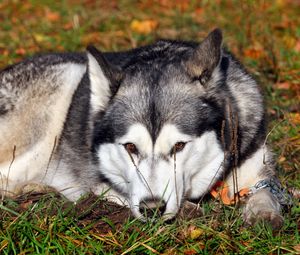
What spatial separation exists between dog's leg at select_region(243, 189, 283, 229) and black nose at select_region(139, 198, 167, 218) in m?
0.67

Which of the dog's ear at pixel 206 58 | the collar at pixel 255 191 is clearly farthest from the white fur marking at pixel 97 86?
the collar at pixel 255 191

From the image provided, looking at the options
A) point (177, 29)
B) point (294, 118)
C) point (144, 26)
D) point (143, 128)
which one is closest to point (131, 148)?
point (143, 128)

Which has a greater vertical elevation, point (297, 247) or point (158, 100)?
point (158, 100)

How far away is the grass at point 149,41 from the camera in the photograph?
15.2 feet

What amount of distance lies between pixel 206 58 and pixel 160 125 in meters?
0.66

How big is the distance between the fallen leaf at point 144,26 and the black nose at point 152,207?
5.73 meters

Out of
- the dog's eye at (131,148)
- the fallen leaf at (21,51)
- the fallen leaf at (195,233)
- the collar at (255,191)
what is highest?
the dog's eye at (131,148)

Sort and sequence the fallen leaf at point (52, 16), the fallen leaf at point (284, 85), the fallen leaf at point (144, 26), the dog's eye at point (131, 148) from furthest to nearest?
the fallen leaf at point (52, 16) < the fallen leaf at point (144, 26) < the fallen leaf at point (284, 85) < the dog's eye at point (131, 148)

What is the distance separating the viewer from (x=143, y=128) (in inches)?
195

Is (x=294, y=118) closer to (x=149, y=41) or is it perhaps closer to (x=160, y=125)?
(x=160, y=125)

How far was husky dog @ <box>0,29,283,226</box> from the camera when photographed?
194 inches

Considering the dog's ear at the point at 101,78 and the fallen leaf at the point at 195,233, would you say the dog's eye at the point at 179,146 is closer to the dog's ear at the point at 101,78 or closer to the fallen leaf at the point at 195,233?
the fallen leaf at the point at 195,233

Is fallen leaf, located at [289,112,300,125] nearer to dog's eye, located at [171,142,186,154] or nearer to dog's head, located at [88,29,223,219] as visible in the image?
dog's head, located at [88,29,223,219]

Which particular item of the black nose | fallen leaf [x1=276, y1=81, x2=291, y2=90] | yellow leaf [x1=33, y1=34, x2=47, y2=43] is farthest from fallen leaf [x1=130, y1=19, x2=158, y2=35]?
the black nose
